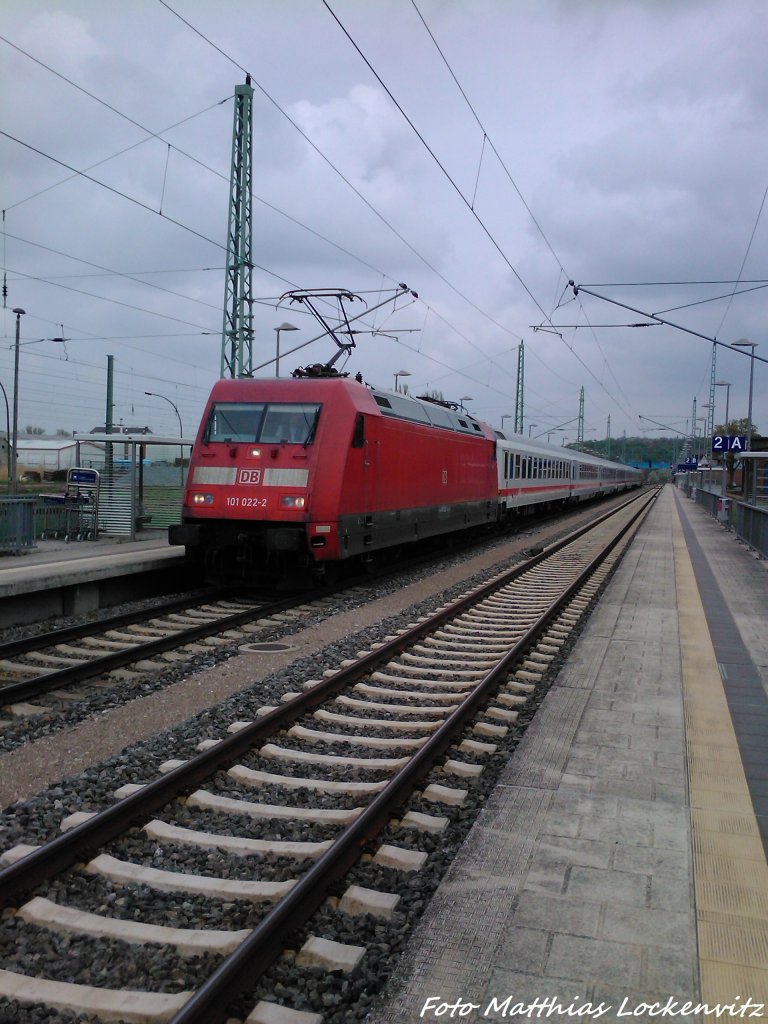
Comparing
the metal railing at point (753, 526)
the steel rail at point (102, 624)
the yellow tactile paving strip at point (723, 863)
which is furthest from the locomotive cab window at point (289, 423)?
the metal railing at point (753, 526)

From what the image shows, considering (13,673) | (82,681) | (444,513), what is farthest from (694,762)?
(444,513)

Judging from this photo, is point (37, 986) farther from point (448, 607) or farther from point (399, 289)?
point (399, 289)

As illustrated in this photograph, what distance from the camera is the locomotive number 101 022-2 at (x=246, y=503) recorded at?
456 inches

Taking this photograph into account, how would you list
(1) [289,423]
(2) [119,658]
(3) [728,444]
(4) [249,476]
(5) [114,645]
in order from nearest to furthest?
(2) [119,658], (5) [114,645], (4) [249,476], (1) [289,423], (3) [728,444]

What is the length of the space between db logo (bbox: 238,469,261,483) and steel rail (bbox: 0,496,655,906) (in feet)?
14.2

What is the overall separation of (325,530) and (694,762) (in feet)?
22.2

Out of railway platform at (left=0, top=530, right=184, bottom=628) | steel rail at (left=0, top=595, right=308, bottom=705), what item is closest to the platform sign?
railway platform at (left=0, top=530, right=184, bottom=628)

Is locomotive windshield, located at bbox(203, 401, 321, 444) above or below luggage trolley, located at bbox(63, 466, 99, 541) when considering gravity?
above

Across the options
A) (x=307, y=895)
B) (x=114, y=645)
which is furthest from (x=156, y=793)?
(x=114, y=645)

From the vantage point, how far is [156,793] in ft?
15.5

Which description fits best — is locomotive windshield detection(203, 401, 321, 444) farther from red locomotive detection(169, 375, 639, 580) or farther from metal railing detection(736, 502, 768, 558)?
metal railing detection(736, 502, 768, 558)

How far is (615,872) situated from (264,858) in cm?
165

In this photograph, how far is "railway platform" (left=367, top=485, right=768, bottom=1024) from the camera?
9.82ft

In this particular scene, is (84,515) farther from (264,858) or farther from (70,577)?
(264,858)
